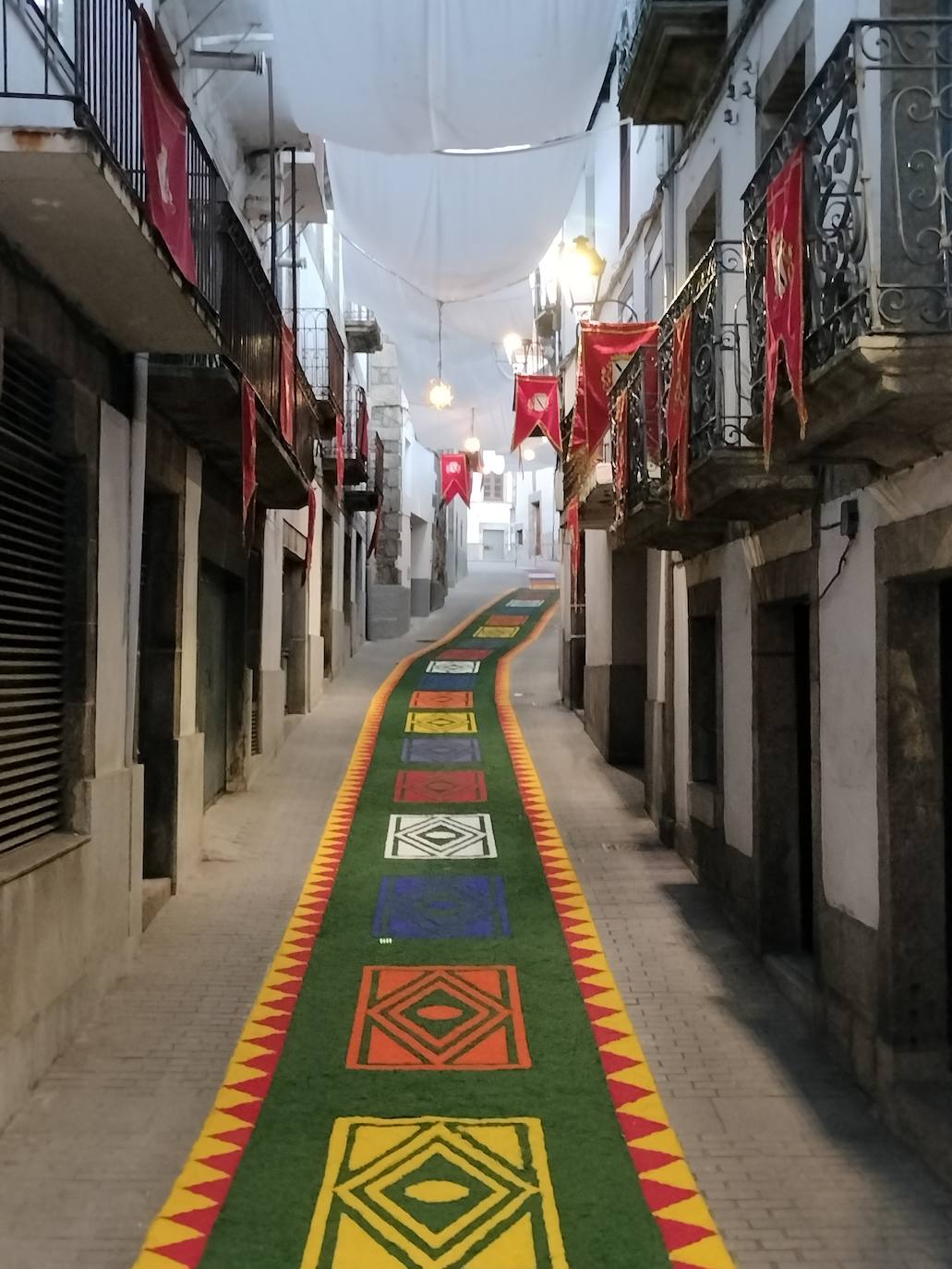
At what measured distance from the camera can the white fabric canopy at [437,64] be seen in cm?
786

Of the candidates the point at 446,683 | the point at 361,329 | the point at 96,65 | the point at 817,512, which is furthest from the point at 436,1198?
the point at 361,329

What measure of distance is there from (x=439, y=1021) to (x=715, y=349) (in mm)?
4859

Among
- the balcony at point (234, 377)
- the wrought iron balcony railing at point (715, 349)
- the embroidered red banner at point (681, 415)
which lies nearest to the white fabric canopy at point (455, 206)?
the balcony at point (234, 377)

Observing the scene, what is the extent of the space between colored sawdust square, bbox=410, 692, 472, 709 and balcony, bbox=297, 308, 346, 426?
189 inches

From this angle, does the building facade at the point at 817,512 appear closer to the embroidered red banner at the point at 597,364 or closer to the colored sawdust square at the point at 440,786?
the embroidered red banner at the point at 597,364

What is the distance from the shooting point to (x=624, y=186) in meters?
13.4

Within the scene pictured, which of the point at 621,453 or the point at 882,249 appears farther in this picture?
the point at 621,453

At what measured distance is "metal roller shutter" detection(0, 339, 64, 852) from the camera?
5855mm

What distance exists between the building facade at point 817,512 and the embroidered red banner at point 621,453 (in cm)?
5

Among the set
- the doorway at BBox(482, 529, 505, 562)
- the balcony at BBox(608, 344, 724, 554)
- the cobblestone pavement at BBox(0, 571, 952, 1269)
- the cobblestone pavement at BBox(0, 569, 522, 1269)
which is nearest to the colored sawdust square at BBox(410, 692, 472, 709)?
the cobblestone pavement at BBox(0, 569, 522, 1269)

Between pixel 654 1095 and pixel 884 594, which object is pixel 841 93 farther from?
pixel 654 1095

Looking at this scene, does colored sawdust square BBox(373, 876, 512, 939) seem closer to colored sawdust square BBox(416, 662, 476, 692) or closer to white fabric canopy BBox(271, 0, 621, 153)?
white fabric canopy BBox(271, 0, 621, 153)

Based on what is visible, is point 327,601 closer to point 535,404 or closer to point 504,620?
point 535,404

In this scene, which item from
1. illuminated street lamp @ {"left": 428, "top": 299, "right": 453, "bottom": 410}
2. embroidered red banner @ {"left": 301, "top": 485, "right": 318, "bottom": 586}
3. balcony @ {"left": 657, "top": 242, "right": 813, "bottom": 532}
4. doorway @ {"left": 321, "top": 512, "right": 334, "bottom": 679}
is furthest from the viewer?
doorway @ {"left": 321, "top": 512, "right": 334, "bottom": 679}
